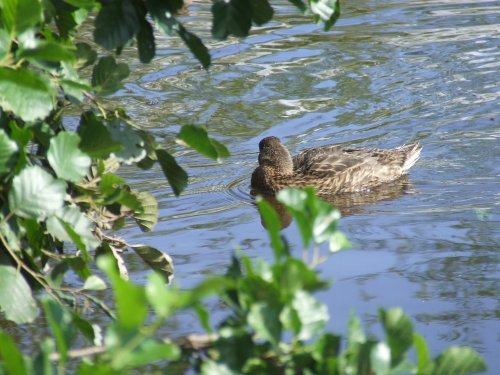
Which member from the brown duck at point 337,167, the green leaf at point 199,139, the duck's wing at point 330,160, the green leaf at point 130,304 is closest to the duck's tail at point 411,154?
the brown duck at point 337,167

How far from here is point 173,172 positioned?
13.2 feet

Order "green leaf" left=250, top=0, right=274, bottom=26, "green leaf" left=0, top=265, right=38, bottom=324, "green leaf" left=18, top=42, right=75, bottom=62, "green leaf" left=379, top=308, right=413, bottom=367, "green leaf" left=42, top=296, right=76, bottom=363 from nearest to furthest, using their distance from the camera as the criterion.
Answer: "green leaf" left=42, top=296, right=76, bottom=363 < "green leaf" left=379, top=308, right=413, bottom=367 < "green leaf" left=18, top=42, right=75, bottom=62 < "green leaf" left=0, top=265, right=38, bottom=324 < "green leaf" left=250, top=0, right=274, bottom=26

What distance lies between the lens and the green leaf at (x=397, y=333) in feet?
7.82

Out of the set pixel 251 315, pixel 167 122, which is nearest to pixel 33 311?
pixel 251 315

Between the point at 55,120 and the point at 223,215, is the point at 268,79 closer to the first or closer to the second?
the point at 223,215

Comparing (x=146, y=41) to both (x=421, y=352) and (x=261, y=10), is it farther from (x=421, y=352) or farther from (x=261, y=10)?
(x=421, y=352)

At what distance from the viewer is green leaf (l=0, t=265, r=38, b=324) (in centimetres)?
332

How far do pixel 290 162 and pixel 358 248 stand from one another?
300cm

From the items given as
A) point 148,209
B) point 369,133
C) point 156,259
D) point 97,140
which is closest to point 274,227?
point 97,140

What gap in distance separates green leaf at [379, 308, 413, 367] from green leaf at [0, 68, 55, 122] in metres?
1.19

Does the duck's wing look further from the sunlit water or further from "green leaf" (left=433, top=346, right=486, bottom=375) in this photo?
"green leaf" (left=433, top=346, right=486, bottom=375)

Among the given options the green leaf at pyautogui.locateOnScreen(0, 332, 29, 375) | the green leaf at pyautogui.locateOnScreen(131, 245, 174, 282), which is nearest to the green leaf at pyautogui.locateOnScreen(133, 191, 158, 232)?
the green leaf at pyautogui.locateOnScreen(131, 245, 174, 282)

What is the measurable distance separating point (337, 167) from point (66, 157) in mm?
7013

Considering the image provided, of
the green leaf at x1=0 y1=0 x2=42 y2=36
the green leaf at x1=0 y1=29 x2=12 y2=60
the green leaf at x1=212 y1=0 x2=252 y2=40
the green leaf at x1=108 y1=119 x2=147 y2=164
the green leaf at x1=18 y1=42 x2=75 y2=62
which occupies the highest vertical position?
the green leaf at x1=0 y1=0 x2=42 y2=36
